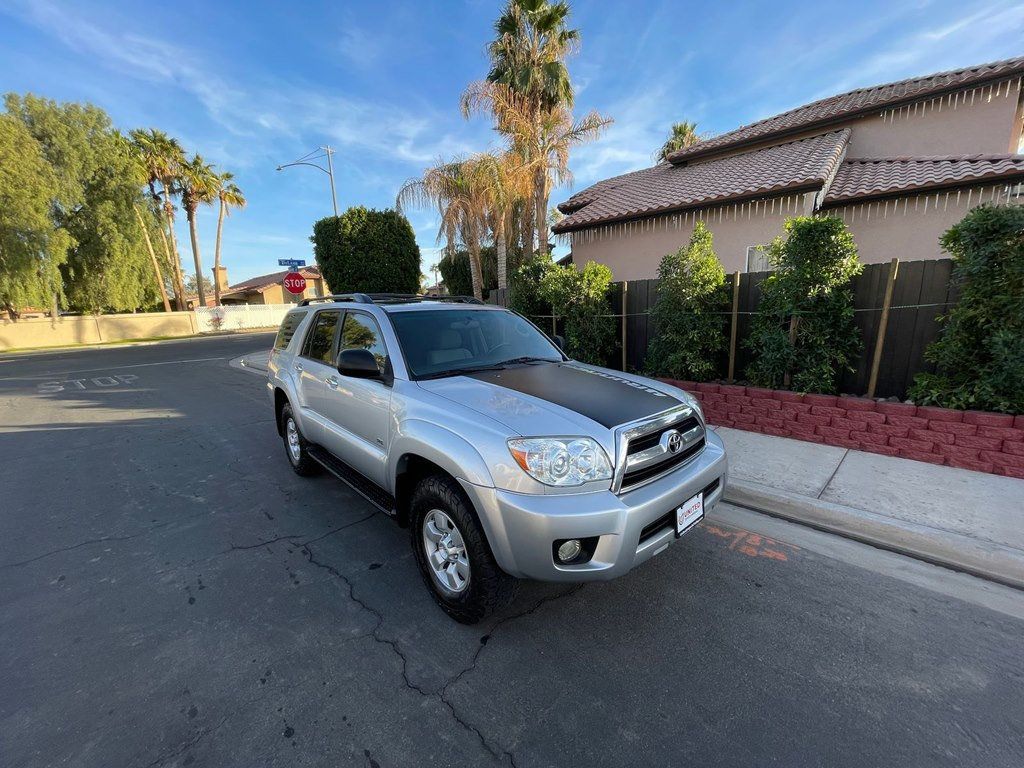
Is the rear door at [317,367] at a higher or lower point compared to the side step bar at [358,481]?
higher

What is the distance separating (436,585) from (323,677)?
2.32ft

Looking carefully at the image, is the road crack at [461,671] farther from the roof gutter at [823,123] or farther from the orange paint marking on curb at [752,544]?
the roof gutter at [823,123]

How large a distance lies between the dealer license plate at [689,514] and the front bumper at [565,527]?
224 millimetres

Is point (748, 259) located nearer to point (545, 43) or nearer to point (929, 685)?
point (929, 685)

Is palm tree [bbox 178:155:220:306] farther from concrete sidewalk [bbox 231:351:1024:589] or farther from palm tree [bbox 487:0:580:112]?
concrete sidewalk [bbox 231:351:1024:589]

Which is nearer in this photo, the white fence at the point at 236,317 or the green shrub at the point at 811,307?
the green shrub at the point at 811,307

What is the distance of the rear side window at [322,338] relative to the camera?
12.9 ft

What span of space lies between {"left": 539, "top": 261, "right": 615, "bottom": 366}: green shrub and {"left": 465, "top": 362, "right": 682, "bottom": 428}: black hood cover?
4.02 metres

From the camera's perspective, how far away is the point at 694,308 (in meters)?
6.06

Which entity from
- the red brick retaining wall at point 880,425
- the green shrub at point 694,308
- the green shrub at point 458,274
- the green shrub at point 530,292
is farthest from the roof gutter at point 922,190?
the green shrub at point 458,274

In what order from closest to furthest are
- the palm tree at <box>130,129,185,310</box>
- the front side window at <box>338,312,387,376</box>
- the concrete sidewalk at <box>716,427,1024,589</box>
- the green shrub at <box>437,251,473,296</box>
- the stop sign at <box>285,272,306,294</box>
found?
the concrete sidewalk at <box>716,427,1024,589</box>, the front side window at <box>338,312,387,376</box>, the stop sign at <box>285,272,306,294</box>, the green shrub at <box>437,251,473,296</box>, the palm tree at <box>130,129,185,310</box>

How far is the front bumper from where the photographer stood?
2084mm

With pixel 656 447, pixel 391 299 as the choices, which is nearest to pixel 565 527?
pixel 656 447

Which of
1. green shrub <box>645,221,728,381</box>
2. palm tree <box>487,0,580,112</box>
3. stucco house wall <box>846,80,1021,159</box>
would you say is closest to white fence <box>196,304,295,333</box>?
palm tree <box>487,0,580,112</box>
